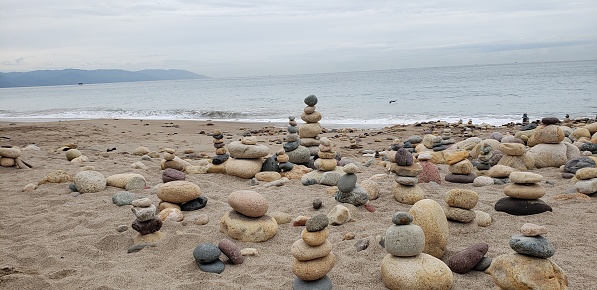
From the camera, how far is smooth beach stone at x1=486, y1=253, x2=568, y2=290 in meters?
3.31

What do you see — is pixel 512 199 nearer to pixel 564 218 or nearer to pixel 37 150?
pixel 564 218

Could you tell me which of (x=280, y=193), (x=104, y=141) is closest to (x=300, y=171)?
(x=280, y=193)

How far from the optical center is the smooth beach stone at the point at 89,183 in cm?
735

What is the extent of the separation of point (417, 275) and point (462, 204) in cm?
195

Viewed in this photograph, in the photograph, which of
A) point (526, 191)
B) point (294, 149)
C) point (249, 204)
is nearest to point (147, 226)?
point (249, 204)

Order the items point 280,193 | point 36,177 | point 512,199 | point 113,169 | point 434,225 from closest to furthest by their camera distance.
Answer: point 434,225 < point 512,199 < point 280,193 < point 36,177 < point 113,169

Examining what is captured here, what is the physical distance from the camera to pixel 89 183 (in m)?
7.39

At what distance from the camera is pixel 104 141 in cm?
1583

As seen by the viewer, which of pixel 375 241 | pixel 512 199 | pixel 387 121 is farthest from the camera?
pixel 387 121

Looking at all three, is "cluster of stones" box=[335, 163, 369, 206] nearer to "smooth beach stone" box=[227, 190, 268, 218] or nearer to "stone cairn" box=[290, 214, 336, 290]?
"smooth beach stone" box=[227, 190, 268, 218]

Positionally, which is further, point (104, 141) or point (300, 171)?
point (104, 141)

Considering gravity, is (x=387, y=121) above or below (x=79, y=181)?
below

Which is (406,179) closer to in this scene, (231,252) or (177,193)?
(231,252)

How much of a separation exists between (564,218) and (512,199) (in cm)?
68
